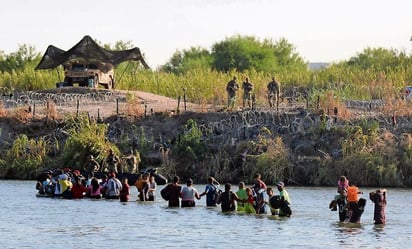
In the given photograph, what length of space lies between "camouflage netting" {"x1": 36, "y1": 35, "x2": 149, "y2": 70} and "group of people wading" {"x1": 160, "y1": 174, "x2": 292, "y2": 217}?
35.7 meters

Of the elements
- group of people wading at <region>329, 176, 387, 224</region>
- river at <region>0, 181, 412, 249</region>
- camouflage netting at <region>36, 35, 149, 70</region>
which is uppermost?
camouflage netting at <region>36, 35, 149, 70</region>

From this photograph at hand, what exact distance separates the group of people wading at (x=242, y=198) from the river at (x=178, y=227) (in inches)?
17.7

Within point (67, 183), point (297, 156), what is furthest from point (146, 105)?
point (67, 183)

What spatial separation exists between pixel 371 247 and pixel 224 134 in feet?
105

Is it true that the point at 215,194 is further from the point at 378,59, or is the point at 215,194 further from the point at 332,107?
the point at 378,59

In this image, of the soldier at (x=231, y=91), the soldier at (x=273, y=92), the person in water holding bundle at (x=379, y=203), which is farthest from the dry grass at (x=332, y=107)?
the person in water holding bundle at (x=379, y=203)

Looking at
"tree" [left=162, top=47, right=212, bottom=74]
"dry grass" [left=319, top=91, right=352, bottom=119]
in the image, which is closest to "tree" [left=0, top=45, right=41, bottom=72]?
"tree" [left=162, top=47, right=212, bottom=74]

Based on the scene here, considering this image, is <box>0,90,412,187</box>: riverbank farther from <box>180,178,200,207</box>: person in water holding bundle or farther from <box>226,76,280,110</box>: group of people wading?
<box>180,178,200,207</box>: person in water holding bundle

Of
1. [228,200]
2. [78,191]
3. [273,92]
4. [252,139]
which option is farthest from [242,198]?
[273,92]

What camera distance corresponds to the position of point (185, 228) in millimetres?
38406

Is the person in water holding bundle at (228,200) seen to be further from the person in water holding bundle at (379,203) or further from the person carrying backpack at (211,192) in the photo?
the person in water holding bundle at (379,203)

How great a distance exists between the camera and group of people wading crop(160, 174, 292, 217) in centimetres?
4112

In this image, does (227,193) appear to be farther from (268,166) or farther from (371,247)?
(268,166)

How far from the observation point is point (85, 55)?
81625mm
